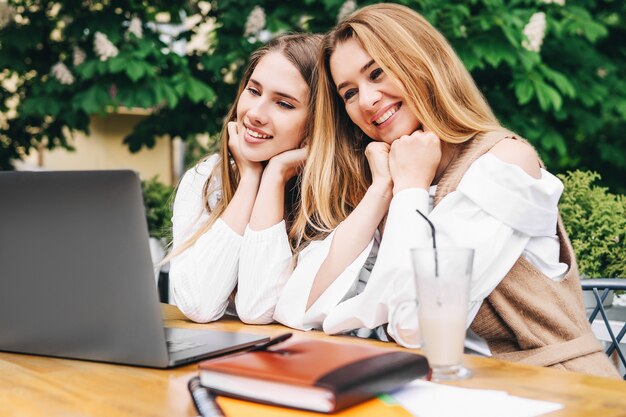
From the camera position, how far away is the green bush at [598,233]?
258cm

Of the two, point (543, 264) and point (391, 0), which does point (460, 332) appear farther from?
point (391, 0)

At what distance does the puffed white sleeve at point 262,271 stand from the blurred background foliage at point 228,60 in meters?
2.24

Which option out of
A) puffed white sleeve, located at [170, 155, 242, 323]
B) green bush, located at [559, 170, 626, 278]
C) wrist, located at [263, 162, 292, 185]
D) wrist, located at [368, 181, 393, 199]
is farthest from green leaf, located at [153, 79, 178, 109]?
wrist, located at [368, 181, 393, 199]

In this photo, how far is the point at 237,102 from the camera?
240cm

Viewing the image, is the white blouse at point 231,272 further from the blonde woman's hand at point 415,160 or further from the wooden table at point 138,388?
the wooden table at point 138,388

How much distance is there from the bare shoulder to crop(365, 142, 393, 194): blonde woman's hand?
292mm

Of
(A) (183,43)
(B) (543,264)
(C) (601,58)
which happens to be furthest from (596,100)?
(B) (543,264)

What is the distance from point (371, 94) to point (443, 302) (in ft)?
3.08

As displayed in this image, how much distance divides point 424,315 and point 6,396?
0.66 metres

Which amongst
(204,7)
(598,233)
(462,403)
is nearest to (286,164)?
(598,233)

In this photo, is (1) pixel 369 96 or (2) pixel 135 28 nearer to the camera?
(1) pixel 369 96

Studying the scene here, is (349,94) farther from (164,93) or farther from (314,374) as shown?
(164,93)

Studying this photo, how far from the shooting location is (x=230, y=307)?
2193 mm

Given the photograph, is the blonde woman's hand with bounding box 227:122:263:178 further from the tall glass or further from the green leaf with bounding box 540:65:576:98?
the green leaf with bounding box 540:65:576:98
